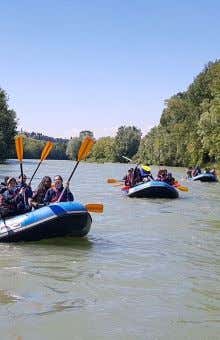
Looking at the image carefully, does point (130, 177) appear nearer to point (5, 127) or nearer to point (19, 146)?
point (19, 146)

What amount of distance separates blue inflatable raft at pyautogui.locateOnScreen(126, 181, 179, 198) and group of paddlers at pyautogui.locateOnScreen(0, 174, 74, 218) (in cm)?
Result: 933

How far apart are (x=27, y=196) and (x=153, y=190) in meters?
9.54

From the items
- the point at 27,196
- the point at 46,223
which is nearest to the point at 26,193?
the point at 27,196

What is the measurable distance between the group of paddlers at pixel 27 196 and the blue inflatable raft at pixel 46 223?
12.9 inches

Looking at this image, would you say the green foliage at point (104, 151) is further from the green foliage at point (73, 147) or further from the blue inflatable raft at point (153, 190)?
the blue inflatable raft at point (153, 190)

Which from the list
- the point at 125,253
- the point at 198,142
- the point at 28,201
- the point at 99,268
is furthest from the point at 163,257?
the point at 198,142

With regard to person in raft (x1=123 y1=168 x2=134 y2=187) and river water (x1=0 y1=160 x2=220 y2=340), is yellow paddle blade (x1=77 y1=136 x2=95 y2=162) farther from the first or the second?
person in raft (x1=123 y1=168 x2=134 y2=187)

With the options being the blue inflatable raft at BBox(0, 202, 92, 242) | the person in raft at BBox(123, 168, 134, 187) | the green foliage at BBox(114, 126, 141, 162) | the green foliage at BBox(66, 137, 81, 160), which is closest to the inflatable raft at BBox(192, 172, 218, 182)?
the person in raft at BBox(123, 168, 134, 187)

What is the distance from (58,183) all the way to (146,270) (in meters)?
3.30

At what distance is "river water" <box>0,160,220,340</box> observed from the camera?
6.20 metres

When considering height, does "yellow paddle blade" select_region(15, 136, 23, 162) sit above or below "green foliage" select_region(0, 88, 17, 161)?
below

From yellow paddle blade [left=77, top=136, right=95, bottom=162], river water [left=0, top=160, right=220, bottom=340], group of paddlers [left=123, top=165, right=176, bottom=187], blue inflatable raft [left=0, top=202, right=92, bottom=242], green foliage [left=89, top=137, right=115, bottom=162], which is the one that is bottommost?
river water [left=0, top=160, right=220, bottom=340]

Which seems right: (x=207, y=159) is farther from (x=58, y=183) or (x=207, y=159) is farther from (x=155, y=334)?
(x=155, y=334)

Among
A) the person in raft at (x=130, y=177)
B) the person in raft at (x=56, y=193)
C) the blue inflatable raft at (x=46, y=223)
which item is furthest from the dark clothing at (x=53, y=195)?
the person in raft at (x=130, y=177)
